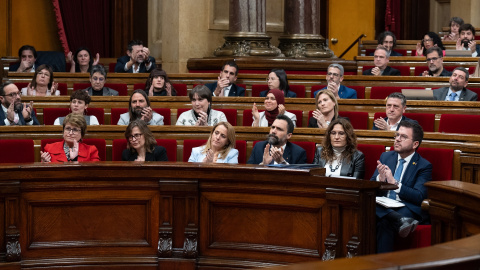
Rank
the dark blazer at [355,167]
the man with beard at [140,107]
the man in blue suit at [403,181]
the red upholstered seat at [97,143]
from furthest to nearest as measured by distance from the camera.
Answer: the man with beard at [140,107] < the red upholstered seat at [97,143] < the dark blazer at [355,167] < the man in blue suit at [403,181]

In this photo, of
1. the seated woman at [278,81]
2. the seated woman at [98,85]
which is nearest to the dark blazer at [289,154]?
the seated woman at [278,81]

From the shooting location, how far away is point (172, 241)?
411 cm

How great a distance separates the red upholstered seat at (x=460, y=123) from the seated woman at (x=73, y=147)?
7.27 ft

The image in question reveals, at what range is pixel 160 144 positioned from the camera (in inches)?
200

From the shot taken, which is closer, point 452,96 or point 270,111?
point 270,111

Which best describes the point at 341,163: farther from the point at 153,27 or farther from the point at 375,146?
the point at 153,27

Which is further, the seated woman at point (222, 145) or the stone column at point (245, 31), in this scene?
the stone column at point (245, 31)

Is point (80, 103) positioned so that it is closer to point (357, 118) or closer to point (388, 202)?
point (357, 118)

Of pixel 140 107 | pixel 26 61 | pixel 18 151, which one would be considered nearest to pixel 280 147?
pixel 140 107

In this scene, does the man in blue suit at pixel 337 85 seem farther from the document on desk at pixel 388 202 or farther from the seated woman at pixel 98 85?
the document on desk at pixel 388 202

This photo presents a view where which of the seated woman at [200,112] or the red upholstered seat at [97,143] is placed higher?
the seated woman at [200,112]

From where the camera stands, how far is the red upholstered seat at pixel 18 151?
4926mm

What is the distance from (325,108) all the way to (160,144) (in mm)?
1089

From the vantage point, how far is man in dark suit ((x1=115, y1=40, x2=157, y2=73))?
7562mm
